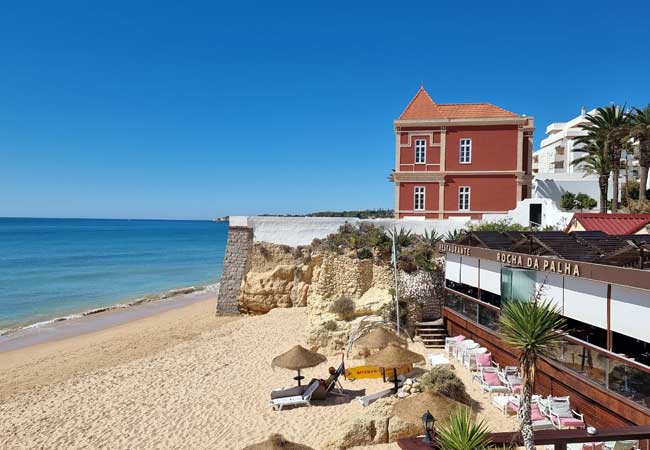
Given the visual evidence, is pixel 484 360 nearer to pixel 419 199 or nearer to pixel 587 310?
pixel 587 310

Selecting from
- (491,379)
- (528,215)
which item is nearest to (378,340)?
(491,379)

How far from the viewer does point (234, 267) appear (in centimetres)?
2550

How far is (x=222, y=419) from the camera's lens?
11.5 metres

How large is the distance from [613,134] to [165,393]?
26.1 metres

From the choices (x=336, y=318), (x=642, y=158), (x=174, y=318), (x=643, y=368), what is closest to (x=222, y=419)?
(x=336, y=318)

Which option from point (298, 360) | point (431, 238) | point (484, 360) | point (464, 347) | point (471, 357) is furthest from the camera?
point (431, 238)

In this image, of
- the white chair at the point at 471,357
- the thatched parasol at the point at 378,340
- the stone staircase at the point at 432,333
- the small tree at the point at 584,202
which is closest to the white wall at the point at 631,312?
the white chair at the point at 471,357

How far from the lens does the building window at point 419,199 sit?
27.9 meters

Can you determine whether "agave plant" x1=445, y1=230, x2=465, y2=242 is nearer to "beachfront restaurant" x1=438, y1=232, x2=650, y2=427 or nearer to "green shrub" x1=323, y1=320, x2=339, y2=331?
"beachfront restaurant" x1=438, y1=232, x2=650, y2=427

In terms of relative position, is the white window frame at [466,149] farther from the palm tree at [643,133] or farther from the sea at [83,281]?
the sea at [83,281]

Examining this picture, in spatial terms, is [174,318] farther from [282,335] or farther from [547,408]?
[547,408]

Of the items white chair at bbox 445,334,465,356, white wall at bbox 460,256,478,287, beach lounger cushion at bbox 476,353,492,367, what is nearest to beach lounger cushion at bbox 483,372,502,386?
beach lounger cushion at bbox 476,353,492,367

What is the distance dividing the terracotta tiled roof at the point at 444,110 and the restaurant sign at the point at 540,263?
17230 mm

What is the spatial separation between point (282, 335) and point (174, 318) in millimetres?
10894
